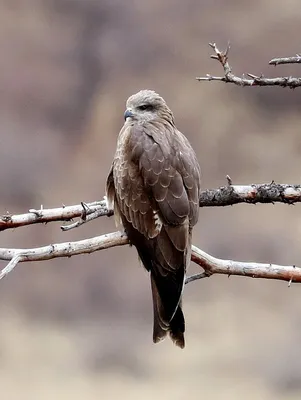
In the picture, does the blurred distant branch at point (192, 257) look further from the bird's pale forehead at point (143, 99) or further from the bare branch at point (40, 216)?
the bird's pale forehead at point (143, 99)

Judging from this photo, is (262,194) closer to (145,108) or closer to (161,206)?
(161,206)

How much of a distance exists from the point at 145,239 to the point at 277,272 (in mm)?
442

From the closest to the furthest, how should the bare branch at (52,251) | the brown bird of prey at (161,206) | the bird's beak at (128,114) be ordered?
the bare branch at (52,251) → the brown bird of prey at (161,206) → the bird's beak at (128,114)

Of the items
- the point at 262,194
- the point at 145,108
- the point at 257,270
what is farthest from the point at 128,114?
the point at 257,270

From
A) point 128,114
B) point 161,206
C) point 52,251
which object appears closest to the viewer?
point 52,251

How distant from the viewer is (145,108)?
2.43 m

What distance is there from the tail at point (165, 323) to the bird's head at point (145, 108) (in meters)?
0.57

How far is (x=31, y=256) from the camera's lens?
78.5 inches

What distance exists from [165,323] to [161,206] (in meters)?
0.39

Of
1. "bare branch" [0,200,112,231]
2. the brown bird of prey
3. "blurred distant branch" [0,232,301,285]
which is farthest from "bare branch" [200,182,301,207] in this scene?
"bare branch" [0,200,112,231]

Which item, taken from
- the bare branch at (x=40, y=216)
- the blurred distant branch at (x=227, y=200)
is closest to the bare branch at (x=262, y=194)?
the blurred distant branch at (x=227, y=200)

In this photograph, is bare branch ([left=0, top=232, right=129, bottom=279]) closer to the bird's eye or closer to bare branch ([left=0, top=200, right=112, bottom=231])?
bare branch ([left=0, top=200, right=112, bottom=231])

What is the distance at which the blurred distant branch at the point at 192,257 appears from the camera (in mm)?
1998

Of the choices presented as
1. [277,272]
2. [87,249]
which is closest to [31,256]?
[87,249]
